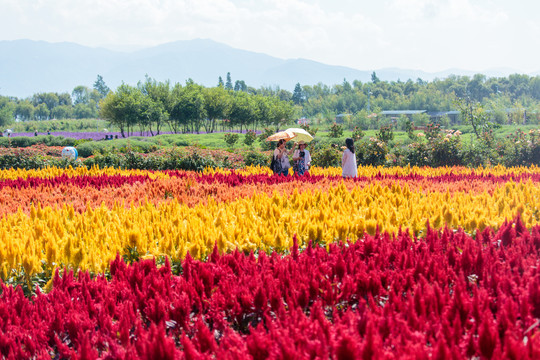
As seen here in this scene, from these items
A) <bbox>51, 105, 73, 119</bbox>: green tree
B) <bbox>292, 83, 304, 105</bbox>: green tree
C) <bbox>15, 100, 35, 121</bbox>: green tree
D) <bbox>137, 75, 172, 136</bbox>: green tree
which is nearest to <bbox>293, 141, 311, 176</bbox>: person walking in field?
<bbox>137, 75, 172, 136</bbox>: green tree

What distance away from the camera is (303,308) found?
2805mm

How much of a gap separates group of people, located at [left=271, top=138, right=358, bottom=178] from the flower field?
451 cm

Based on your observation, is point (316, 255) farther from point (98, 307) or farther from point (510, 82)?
point (510, 82)

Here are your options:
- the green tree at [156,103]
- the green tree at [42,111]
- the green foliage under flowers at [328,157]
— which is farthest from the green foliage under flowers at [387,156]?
the green tree at [42,111]

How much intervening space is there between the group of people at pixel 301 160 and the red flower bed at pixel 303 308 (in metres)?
6.01

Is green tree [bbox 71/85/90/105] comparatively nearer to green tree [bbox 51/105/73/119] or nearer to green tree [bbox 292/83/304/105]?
green tree [bbox 51/105/73/119]

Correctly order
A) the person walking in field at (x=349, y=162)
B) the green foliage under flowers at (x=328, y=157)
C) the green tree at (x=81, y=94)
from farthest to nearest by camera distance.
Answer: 1. the green tree at (x=81, y=94)
2. the green foliage under flowers at (x=328, y=157)
3. the person walking in field at (x=349, y=162)

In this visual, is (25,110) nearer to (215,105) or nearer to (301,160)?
(215,105)

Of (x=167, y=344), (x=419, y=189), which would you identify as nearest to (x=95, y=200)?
(x=419, y=189)

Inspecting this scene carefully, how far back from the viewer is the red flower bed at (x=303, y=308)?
2.11 meters

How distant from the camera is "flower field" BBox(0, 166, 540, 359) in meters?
2.15

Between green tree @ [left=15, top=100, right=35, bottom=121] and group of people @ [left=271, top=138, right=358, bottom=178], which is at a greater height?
green tree @ [left=15, top=100, right=35, bottom=121]

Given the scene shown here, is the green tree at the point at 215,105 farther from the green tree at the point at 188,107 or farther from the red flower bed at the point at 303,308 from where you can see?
the red flower bed at the point at 303,308

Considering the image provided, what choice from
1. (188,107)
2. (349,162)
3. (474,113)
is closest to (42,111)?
(188,107)
